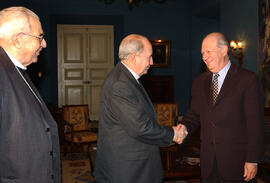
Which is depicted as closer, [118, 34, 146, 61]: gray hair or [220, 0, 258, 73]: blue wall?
[118, 34, 146, 61]: gray hair

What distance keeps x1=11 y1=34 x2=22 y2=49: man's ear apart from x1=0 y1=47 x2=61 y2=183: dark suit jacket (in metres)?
0.08

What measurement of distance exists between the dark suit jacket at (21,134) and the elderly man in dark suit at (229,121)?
1262 mm

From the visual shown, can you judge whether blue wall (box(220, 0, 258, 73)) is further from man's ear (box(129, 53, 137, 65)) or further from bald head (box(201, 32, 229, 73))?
man's ear (box(129, 53, 137, 65))

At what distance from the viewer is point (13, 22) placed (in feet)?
5.12

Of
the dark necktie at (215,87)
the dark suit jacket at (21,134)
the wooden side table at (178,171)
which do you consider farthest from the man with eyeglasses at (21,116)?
the wooden side table at (178,171)

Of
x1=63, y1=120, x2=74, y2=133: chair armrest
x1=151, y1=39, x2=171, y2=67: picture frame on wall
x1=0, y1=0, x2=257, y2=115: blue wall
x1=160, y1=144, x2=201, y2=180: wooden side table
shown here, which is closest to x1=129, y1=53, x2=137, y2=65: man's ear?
x1=160, y1=144, x2=201, y2=180: wooden side table

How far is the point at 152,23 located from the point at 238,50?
3.41 meters

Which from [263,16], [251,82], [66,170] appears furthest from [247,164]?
[263,16]

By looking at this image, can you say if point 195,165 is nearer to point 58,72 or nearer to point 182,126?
point 182,126

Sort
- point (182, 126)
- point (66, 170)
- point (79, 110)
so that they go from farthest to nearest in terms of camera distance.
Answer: point (79, 110) → point (66, 170) → point (182, 126)

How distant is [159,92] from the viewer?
9.52 m

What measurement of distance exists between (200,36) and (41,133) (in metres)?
9.23

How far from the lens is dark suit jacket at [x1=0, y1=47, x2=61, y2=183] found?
4.75 feet

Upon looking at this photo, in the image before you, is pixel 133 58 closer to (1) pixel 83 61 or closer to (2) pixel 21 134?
(2) pixel 21 134
